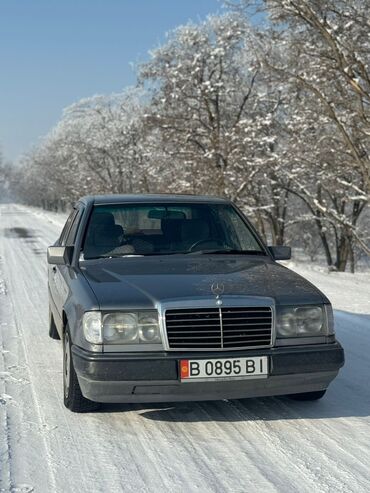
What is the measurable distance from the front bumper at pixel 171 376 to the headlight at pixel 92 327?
0.32 feet

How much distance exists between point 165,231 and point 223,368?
1.79 m

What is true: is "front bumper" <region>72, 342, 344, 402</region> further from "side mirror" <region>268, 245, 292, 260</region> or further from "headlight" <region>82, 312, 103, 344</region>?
"side mirror" <region>268, 245, 292, 260</region>

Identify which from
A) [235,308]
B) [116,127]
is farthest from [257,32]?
[116,127]

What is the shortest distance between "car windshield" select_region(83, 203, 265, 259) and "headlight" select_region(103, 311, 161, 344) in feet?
4.04

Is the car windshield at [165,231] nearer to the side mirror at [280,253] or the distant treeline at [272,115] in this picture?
the side mirror at [280,253]

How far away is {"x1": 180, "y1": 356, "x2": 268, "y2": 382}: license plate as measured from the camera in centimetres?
389

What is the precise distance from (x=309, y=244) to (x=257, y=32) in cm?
2256

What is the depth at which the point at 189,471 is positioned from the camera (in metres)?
3.48

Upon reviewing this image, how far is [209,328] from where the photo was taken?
13.0ft

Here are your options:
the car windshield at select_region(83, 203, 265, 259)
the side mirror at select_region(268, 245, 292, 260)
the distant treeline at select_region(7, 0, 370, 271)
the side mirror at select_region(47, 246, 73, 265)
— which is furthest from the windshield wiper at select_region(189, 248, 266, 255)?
the distant treeline at select_region(7, 0, 370, 271)

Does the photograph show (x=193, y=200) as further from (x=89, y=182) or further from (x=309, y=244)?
(x=89, y=182)

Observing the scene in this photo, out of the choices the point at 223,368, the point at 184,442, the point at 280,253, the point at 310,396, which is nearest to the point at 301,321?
the point at 223,368

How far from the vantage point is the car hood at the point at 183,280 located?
4051 millimetres

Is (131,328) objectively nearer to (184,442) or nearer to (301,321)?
(184,442)
